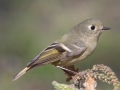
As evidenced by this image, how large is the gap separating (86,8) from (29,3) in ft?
6.31

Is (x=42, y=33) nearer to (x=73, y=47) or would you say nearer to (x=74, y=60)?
(x=73, y=47)

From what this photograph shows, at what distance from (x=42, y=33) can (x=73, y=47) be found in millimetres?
5537

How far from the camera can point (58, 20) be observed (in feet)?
31.8

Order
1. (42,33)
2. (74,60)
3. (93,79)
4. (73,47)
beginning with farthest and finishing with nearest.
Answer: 1. (42,33)
2. (73,47)
3. (74,60)
4. (93,79)

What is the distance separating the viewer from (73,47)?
10.3 feet

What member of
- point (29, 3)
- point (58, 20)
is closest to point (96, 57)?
point (58, 20)

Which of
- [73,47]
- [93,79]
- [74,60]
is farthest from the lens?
[73,47]

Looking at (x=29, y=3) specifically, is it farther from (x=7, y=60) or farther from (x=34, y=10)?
(x=7, y=60)

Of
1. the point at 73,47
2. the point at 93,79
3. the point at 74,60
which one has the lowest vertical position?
the point at 93,79

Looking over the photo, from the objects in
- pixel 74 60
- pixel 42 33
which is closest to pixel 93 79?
pixel 74 60

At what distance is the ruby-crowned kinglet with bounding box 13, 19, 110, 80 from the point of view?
2.93 meters

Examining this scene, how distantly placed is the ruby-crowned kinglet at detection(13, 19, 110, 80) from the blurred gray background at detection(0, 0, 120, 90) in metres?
2.25

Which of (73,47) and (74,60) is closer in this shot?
(74,60)

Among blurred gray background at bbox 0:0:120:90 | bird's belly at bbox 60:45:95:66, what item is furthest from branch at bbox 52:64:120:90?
blurred gray background at bbox 0:0:120:90
